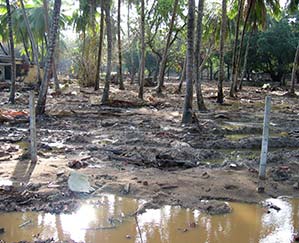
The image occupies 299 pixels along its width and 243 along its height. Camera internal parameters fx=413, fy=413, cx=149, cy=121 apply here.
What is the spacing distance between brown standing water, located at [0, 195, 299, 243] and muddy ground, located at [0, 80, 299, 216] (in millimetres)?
243

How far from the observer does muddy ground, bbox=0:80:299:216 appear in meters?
6.05

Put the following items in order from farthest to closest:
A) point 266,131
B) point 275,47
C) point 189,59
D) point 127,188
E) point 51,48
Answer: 1. point 275,47
2. point 51,48
3. point 189,59
4. point 266,131
5. point 127,188

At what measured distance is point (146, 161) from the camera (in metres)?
7.85

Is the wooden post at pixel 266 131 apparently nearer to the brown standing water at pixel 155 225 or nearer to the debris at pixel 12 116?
the brown standing water at pixel 155 225

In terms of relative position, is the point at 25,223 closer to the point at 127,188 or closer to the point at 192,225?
the point at 127,188

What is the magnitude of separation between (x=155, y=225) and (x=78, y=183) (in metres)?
1.69

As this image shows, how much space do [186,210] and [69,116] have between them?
9157 millimetres

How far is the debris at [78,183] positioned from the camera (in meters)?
6.13

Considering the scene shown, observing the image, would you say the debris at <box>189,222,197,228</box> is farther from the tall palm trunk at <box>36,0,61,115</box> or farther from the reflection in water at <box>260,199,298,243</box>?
the tall palm trunk at <box>36,0,61,115</box>

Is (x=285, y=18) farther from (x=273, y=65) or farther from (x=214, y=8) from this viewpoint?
(x=214, y=8)

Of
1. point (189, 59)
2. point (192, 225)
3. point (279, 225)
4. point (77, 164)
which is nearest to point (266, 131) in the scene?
point (279, 225)

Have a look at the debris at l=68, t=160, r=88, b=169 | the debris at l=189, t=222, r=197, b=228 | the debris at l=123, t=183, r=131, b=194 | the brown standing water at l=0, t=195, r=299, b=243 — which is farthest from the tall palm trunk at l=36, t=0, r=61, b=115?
the debris at l=189, t=222, r=197, b=228

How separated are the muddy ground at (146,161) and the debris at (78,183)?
0.10m

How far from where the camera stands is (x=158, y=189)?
6.27m
